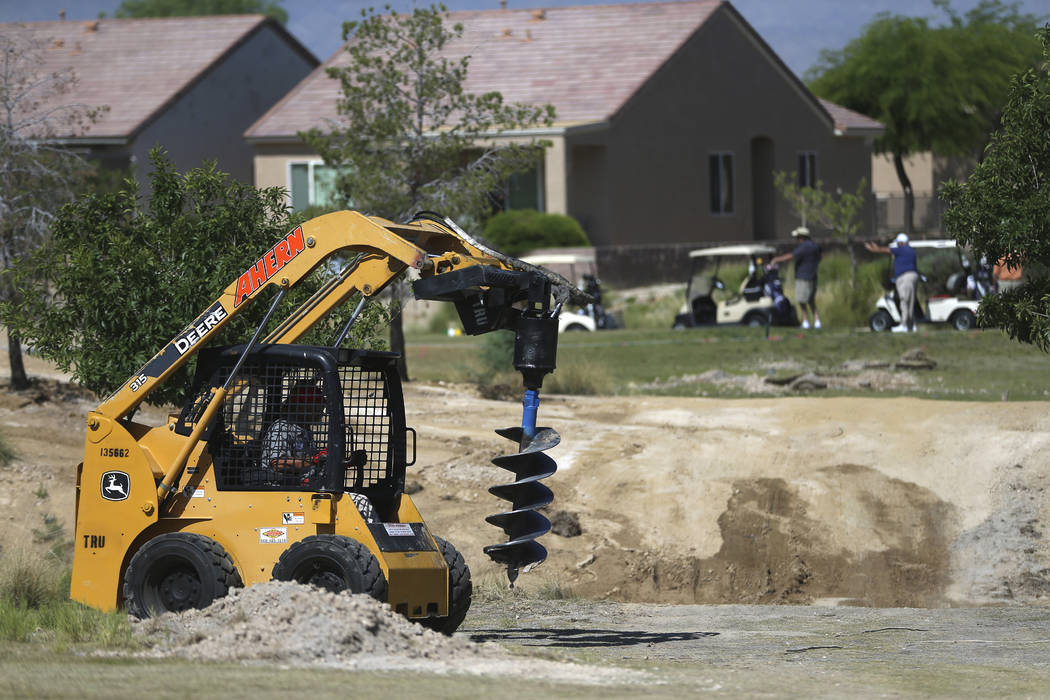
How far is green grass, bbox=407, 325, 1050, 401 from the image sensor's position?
22.7 metres

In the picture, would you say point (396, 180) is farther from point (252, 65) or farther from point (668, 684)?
point (252, 65)

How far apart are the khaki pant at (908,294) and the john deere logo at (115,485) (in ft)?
68.4

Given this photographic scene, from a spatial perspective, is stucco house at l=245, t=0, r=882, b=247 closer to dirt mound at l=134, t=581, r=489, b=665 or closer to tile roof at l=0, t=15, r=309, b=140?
tile roof at l=0, t=15, r=309, b=140

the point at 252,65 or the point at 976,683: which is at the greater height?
the point at 252,65

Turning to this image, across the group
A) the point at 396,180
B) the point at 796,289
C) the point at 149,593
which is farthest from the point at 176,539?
the point at 796,289

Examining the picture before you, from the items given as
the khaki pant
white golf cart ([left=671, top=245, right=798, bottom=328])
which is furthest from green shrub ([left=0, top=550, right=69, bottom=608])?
white golf cart ([left=671, top=245, right=798, bottom=328])

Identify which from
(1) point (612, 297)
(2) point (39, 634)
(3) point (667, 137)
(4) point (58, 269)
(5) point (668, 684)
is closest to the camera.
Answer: (5) point (668, 684)

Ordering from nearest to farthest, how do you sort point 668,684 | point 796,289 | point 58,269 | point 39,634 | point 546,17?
1. point 668,684
2. point 39,634
3. point 58,269
4. point 796,289
5. point 546,17

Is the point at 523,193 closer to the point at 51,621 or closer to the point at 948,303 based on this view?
the point at 948,303

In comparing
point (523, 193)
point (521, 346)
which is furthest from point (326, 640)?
point (523, 193)

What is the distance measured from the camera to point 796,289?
30578mm

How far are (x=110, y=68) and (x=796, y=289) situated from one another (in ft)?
76.5

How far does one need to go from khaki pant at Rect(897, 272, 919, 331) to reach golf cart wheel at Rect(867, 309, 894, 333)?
0.58 meters

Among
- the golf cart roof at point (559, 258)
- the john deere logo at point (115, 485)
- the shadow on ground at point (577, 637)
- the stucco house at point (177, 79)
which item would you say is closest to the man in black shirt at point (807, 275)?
the golf cart roof at point (559, 258)
